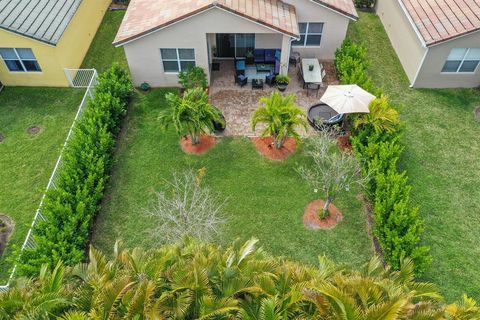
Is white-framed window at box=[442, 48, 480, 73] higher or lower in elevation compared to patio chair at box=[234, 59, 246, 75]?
higher

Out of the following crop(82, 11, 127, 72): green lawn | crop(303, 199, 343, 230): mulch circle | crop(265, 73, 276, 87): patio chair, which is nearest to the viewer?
crop(303, 199, 343, 230): mulch circle

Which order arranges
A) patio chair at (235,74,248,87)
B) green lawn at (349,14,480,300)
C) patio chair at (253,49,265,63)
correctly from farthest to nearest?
patio chair at (253,49,265,63) < patio chair at (235,74,248,87) < green lawn at (349,14,480,300)

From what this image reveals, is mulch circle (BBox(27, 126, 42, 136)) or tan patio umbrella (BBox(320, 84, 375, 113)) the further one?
mulch circle (BBox(27, 126, 42, 136))

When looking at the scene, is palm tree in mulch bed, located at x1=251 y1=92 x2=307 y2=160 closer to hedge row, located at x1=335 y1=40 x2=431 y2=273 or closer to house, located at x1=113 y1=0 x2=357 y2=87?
hedge row, located at x1=335 y1=40 x2=431 y2=273

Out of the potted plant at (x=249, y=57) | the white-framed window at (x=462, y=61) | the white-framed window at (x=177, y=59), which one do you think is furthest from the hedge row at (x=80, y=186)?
the white-framed window at (x=462, y=61)

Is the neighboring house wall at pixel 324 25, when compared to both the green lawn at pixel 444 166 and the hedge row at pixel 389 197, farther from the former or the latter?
the hedge row at pixel 389 197

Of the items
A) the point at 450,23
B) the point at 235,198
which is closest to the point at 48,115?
the point at 235,198

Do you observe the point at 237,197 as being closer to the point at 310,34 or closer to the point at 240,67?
the point at 240,67

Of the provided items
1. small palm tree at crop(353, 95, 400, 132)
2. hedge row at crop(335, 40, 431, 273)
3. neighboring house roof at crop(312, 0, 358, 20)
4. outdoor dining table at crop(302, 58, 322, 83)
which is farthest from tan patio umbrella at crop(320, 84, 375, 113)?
neighboring house roof at crop(312, 0, 358, 20)

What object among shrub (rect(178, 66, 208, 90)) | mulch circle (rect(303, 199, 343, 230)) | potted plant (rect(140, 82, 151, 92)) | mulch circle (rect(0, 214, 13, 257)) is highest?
shrub (rect(178, 66, 208, 90))
